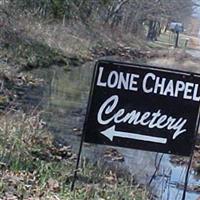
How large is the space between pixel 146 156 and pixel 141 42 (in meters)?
35.8

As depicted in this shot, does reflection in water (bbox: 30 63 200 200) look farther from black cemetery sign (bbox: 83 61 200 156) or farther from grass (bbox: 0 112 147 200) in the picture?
black cemetery sign (bbox: 83 61 200 156)

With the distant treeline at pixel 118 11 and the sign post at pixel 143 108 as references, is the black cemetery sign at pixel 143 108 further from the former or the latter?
the distant treeline at pixel 118 11

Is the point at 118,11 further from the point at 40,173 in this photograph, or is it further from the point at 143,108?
the point at 143,108

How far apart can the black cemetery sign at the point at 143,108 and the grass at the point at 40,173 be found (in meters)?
0.59

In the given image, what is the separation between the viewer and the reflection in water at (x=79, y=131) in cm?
841

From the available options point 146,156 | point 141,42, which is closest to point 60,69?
point 146,156

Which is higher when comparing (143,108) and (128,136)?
(143,108)

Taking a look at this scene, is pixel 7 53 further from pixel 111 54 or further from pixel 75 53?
pixel 111 54

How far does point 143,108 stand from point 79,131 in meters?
5.40

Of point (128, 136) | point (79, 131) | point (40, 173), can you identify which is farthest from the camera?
point (79, 131)

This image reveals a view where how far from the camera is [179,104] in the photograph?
6.02 meters

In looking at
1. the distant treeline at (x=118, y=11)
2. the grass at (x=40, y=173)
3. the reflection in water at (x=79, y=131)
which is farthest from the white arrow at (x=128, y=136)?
the distant treeline at (x=118, y=11)

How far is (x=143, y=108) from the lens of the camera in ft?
19.8

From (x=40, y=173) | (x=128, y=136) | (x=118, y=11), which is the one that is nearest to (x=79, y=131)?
(x=40, y=173)
